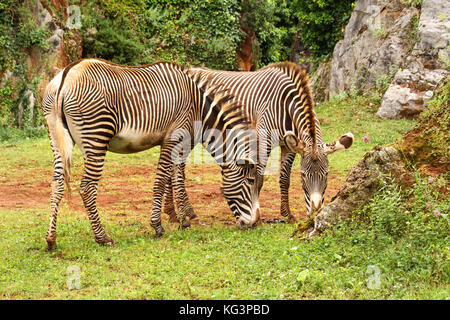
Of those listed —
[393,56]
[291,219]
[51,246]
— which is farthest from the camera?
[393,56]

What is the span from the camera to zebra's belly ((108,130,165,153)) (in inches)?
297

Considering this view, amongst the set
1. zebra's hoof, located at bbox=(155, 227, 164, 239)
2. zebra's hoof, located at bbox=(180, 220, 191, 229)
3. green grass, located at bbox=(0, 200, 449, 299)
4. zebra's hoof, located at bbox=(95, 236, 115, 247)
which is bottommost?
zebra's hoof, located at bbox=(180, 220, 191, 229)

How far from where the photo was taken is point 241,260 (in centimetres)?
612

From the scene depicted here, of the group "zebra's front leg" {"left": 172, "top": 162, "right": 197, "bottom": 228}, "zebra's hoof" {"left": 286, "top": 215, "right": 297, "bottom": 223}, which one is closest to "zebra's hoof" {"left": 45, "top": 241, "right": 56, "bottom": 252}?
"zebra's front leg" {"left": 172, "top": 162, "right": 197, "bottom": 228}

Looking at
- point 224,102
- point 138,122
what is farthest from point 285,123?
point 138,122

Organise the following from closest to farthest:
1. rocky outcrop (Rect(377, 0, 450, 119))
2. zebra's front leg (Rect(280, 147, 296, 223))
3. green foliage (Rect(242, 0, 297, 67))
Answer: zebra's front leg (Rect(280, 147, 296, 223))
rocky outcrop (Rect(377, 0, 450, 119))
green foliage (Rect(242, 0, 297, 67))

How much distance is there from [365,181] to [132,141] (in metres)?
3.57

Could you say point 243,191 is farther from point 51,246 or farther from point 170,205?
point 51,246

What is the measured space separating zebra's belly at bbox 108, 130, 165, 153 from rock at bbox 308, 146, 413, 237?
2976 mm

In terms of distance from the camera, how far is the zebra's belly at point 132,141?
7.55 meters

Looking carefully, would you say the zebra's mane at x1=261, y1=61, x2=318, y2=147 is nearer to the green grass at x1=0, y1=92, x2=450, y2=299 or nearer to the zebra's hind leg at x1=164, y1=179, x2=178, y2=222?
the green grass at x1=0, y1=92, x2=450, y2=299

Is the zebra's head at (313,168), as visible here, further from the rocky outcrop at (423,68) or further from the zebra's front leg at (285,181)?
the rocky outcrop at (423,68)

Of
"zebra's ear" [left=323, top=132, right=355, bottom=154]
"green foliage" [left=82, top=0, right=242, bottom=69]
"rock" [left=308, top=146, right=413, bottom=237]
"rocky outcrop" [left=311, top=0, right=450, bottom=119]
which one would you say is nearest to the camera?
"rock" [left=308, top=146, right=413, bottom=237]

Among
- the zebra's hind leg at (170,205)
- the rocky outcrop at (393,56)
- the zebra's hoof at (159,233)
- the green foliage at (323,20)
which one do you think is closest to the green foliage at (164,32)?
the green foliage at (323,20)
